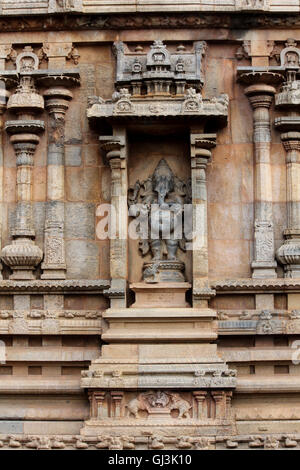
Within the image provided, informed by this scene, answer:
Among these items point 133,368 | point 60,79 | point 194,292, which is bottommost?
point 133,368

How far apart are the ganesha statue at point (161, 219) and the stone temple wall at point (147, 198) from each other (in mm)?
23

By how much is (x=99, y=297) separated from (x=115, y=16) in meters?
4.31

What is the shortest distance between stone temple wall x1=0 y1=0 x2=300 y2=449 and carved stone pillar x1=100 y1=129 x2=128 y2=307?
0.02 meters

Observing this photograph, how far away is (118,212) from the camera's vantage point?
611 inches

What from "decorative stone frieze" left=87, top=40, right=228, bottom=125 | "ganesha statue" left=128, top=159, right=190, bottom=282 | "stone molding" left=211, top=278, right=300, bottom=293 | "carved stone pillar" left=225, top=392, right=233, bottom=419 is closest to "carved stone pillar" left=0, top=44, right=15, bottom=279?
"decorative stone frieze" left=87, top=40, right=228, bottom=125

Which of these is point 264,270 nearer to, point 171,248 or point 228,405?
point 171,248

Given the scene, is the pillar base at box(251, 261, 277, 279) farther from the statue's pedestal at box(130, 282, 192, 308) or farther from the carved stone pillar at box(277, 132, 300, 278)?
the statue's pedestal at box(130, 282, 192, 308)

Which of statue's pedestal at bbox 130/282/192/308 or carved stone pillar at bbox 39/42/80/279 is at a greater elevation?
carved stone pillar at bbox 39/42/80/279

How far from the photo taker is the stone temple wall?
15.3 metres

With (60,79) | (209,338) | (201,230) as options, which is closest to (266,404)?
(209,338)

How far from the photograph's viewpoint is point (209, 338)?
15172 millimetres

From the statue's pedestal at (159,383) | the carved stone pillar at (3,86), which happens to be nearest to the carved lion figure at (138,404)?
the statue's pedestal at (159,383)

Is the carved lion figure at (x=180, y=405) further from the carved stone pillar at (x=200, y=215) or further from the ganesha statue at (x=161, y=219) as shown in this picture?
the ganesha statue at (x=161, y=219)

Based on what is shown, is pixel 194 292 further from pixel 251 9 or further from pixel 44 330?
pixel 251 9
